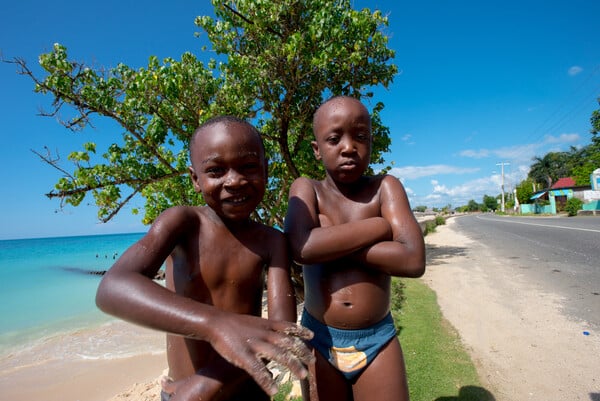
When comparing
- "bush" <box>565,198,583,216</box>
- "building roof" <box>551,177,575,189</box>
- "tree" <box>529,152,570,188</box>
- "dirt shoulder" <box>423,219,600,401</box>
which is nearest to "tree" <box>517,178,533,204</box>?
"tree" <box>529,152,570,188</box>

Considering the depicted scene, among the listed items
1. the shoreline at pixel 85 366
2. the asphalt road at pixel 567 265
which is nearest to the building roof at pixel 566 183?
the asphalt road at pixel 567 265

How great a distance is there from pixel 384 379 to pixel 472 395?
2.68m

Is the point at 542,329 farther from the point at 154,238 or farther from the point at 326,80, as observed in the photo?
the point at 154,238

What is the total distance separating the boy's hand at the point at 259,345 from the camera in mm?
908

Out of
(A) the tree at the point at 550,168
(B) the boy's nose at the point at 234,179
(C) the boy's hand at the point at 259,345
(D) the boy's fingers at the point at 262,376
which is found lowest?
(D) the boy's fingers at the point at 262,376

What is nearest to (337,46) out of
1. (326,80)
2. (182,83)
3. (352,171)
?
(326,80)

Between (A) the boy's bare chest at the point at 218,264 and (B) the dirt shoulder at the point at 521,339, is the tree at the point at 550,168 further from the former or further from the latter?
(A) the boy's bare chest at the point at 218,264

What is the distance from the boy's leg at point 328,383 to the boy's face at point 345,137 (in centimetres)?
97

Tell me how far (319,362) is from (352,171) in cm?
100

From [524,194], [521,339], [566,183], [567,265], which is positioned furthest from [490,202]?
[521,339]

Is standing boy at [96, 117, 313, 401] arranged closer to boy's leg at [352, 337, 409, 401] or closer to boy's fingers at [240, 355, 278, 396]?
boy's fingers at [240, 355, 278, 396]

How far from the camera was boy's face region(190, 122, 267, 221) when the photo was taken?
4.53 ft

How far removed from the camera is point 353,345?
1681 mm

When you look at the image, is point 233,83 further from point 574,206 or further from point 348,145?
point 574,206
